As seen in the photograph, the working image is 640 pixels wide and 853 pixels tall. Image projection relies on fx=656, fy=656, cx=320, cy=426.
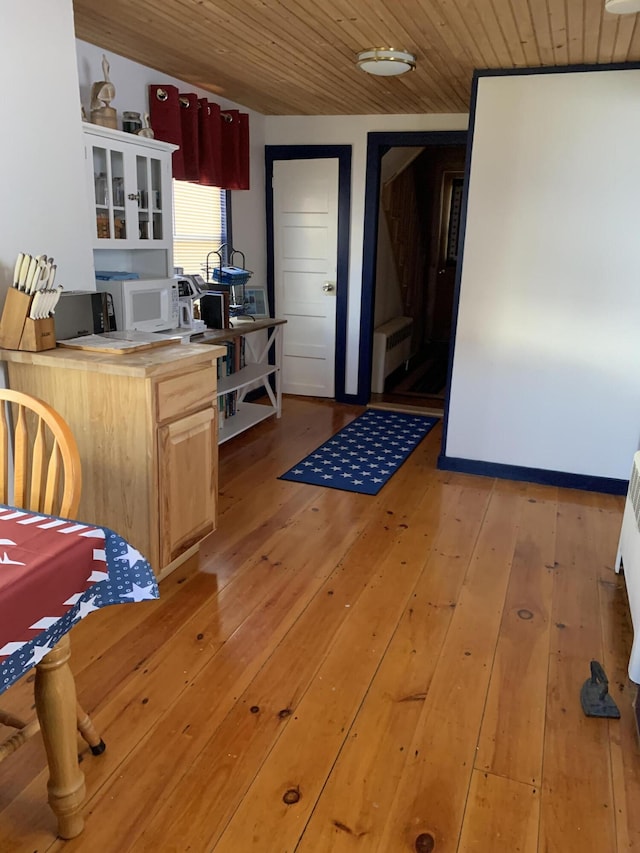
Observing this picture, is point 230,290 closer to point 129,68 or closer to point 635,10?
point 129,68

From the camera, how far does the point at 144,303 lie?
324 centimetres

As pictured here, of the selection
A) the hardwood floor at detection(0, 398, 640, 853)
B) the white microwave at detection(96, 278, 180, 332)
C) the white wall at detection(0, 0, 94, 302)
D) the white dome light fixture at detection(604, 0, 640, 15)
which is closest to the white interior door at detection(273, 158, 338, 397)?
the white microwave at detection(96, 278, 180, 332)

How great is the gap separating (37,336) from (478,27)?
226cm

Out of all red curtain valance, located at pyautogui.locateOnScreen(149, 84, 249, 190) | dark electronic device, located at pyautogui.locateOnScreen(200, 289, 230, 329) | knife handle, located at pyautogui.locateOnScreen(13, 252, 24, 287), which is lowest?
dark electronic device, located at pyautogui.locateOnScreen(200, 289, 230, 329)

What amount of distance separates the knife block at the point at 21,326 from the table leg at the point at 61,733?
4.30ft

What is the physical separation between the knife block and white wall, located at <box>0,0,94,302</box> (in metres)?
0.14

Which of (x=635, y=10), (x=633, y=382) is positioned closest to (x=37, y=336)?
(x=635, y=10)

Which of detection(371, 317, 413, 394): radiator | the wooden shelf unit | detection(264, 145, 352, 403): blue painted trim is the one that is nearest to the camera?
the wooden shelf unit

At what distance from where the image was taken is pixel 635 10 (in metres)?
2.44

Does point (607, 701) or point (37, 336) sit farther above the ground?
point (37, 336)

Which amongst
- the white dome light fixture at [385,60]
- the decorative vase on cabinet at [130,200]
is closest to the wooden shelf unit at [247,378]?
the decorative vase on cabinet at [130,200]

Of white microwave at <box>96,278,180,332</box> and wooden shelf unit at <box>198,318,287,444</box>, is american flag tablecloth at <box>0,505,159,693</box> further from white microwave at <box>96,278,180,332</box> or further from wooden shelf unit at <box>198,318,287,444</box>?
wooden shelf unit at <box>198,318,287,444</box>

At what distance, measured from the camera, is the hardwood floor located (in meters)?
1.62

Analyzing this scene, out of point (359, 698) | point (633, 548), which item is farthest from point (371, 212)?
point (359, 698)
